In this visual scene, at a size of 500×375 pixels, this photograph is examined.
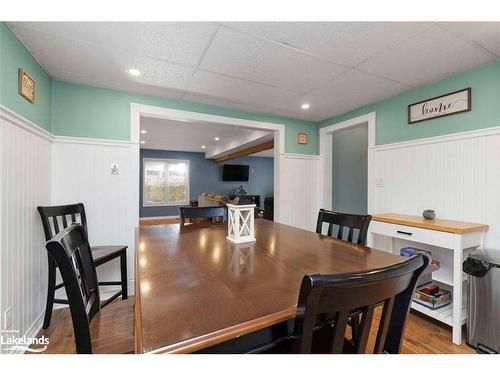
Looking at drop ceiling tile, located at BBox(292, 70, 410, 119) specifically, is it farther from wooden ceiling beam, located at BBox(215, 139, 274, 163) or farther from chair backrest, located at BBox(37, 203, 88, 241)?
chair backrest, located at BBox(37, 203, 88, 241)

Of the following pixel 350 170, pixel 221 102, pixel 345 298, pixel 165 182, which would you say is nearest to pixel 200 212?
pixel 221 102

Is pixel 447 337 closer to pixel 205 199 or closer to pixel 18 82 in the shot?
pixel 18 82

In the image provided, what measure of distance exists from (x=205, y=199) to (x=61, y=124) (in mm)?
4316

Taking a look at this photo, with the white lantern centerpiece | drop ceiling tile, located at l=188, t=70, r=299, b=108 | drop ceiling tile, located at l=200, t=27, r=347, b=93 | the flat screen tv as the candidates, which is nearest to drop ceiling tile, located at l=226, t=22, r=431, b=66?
drop ceiling tile, located at l=200, t=27, r=347, b=93

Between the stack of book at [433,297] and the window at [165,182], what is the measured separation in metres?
6.95

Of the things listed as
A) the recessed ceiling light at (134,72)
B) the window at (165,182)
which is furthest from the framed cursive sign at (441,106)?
the window at (165,182)

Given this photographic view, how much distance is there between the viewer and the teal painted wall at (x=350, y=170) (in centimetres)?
347

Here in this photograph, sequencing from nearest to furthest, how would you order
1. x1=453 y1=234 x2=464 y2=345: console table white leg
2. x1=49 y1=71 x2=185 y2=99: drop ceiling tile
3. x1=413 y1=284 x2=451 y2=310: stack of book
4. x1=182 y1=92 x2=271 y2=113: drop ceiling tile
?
x1=453 y1=234 x2=464 y2=345: console table white leg < x1=413 y1=284 x2=451 y2=310: stack of book < x1=49 y1=71 x2=185 y2=99: drop ceiling tile < x1=182 y1=92 x2=271 y2=113: drop ceiling tile

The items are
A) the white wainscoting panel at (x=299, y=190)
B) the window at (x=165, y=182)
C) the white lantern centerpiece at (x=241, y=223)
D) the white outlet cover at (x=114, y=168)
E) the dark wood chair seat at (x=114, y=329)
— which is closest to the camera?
the dark wood chair seat at (x=114, y=329)

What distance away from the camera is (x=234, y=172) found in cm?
855

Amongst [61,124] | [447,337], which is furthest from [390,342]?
[61,124]

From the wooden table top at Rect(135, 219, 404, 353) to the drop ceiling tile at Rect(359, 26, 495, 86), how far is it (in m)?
1.47

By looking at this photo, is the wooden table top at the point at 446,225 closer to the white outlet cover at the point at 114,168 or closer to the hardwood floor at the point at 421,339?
the hardwood floor at the point at 421,339

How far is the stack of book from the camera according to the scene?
1921mm
